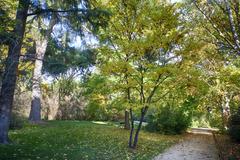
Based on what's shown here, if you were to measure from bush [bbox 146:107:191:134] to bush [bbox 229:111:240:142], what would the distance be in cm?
539

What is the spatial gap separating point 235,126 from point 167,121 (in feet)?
19.6

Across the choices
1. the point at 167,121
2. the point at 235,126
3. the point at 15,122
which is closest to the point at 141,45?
the point at 235,126

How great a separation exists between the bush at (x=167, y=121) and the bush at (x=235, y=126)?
539 centimetres

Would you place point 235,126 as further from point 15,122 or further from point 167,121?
point 15,122

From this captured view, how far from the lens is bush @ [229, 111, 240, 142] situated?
34.9 feet

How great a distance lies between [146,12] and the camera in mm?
9398

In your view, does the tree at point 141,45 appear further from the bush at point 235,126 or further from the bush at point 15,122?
the bush at point 15,122

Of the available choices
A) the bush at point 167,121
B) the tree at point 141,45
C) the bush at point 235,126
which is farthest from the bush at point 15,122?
the bush at point 235,126

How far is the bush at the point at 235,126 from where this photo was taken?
34.9 ft

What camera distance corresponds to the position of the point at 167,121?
16.3 m

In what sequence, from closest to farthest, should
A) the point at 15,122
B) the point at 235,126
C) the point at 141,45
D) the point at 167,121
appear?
1. the point at 141,45
2. the point at 235,126
3. the point at 15,122
4. the point at 167,121

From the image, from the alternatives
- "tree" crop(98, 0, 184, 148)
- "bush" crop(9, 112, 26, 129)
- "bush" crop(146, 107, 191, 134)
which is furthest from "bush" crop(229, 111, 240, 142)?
"bush" crop(9, 112, 26, 129)

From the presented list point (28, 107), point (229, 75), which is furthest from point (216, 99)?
point (28, 107)

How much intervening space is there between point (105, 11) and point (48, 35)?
2876mm
